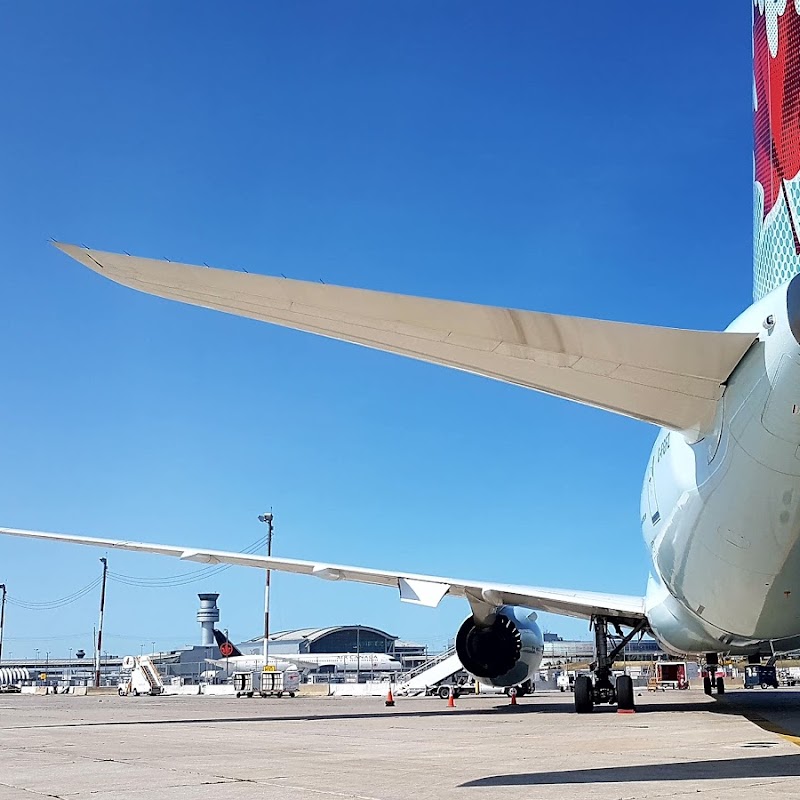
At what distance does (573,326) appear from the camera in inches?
253

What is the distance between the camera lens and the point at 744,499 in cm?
999

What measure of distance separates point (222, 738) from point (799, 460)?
8630 millimetres

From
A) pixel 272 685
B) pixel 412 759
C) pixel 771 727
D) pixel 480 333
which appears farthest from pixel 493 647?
pixel 272 685

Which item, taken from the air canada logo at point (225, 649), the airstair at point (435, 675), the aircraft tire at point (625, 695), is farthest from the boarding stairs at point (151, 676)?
the aircraft tire at point (625, 695)

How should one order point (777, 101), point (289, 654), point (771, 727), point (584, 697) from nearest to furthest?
point (777, 101), point (771, 727), point (584, 697), point (289, 654)

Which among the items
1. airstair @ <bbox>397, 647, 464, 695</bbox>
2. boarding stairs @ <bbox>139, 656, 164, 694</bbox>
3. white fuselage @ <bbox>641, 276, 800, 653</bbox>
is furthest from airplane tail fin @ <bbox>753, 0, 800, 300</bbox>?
boarding stairs @ <bbox>139, 656, 164, 694</bbox>

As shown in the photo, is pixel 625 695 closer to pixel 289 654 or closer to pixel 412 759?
pixel 412 759

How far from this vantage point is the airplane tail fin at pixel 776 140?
385 inches

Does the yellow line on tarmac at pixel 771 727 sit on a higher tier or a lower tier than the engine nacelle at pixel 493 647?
lower

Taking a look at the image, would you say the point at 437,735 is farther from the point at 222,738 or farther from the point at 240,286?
the point at 240,286

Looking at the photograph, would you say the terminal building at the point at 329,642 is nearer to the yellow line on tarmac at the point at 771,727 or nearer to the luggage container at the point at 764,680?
the luggage container at the point at 764,680

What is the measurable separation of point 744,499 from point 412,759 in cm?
449

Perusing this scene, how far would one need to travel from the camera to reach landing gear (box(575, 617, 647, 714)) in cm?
1872

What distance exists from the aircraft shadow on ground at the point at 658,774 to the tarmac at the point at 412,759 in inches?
0.7
